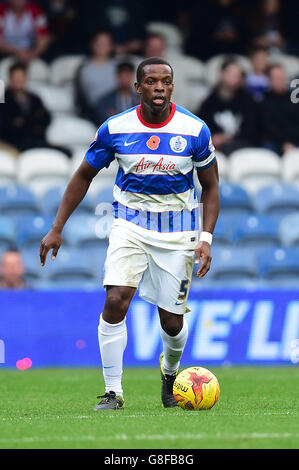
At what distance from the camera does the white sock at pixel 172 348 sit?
316 inches

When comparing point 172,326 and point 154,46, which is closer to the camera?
point 172,326

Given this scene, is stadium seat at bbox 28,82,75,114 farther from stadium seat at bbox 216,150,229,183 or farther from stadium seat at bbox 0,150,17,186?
stadium seat at bbox 216,150,229,183

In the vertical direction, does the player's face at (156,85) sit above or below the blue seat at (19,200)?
above

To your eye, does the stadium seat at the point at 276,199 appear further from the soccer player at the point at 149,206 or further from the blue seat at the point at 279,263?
the soccer player at the point at 149,206

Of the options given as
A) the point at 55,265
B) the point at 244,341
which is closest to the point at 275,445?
the point at 244,341

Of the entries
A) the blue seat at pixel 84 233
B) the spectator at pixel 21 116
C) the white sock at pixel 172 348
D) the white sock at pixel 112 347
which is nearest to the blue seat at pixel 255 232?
the blue seat at pixel 84 233

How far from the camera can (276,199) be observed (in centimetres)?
1511

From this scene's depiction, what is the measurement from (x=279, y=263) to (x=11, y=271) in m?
3.47

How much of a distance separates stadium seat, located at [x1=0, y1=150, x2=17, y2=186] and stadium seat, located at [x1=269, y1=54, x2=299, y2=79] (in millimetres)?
4866

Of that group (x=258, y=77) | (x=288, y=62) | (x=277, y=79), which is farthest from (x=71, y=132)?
(x=288, y=62)

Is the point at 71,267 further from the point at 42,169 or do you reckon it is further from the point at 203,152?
the point at 203,152

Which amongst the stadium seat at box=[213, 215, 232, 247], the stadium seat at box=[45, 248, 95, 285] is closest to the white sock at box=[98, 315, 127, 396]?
the stadium seat at box=[45, 248, 95, 285]

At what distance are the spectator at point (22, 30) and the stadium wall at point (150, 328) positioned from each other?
17.6 feet
